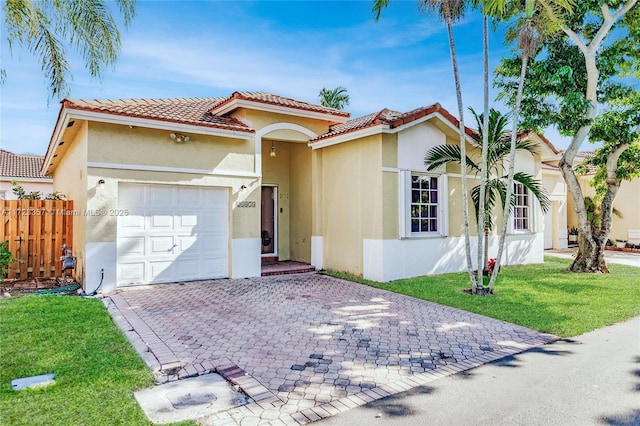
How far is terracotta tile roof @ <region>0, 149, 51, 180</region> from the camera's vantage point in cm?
2947

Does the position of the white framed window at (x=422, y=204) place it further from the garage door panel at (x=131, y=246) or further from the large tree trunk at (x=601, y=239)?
the garage door panel at (x=131, y=246)

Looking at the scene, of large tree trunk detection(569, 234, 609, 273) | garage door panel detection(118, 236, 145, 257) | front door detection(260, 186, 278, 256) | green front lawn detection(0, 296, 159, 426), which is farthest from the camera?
front door detection(260, 186, 278, 256)

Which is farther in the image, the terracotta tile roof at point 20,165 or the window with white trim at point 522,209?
the terracotta tile roof at point 20,165

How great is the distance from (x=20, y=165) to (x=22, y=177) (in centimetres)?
463

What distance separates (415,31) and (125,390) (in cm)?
1408

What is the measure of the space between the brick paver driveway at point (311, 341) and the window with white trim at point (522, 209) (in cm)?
888

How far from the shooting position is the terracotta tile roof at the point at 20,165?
29.5m

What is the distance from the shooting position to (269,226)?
15.6 meters

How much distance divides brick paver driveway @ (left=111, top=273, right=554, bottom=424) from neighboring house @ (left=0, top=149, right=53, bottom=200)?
24.6 metres

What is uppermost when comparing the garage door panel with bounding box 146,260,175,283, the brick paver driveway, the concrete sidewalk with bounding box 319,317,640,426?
the garage door panel with bounding box 146,260,175,283

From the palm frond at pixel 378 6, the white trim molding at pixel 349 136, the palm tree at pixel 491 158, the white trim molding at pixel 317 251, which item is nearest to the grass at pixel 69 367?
the white trim molding at pixel 317 251

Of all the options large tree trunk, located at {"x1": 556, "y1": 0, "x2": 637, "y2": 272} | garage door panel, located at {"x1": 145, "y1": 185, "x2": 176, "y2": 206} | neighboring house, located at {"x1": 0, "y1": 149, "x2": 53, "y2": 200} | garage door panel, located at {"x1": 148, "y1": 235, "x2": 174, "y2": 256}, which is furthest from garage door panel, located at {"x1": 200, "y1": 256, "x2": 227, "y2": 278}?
neighboring house, located at {"x1": 0, "y1": 149, "x2": 53, "y2": 200}

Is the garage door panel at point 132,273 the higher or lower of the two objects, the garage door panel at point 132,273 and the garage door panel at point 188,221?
the lower

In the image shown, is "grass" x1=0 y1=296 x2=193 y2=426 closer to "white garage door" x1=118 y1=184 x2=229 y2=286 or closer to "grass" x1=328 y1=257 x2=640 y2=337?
"white garage door" x1=118 y1=184 x2=229 y2=286
